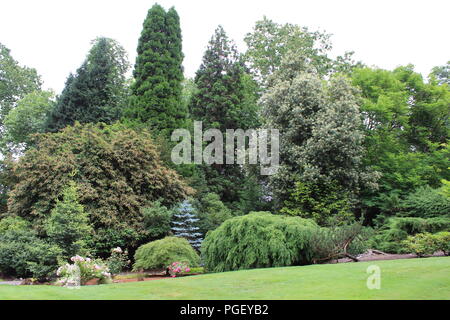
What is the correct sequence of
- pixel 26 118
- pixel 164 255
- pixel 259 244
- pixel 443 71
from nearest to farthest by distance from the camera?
pixel 259 244
pixel 164 255
pixel 26 118
pixel 443 71

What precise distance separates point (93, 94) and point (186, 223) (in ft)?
47.6

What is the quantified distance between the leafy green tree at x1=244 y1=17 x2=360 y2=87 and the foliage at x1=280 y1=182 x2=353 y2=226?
10083mm

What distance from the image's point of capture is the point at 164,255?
12281 millimetres

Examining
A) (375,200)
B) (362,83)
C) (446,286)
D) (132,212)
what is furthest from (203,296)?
(362,83)

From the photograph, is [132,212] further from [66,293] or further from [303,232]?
[66,293]

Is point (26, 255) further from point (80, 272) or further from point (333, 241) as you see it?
point (333, 241)

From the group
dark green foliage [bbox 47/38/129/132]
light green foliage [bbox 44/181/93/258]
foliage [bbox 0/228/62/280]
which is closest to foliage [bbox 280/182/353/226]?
light green foliage [bbox 44/181/93/258]

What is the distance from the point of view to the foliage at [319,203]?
16.9m

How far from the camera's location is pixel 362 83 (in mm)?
21641

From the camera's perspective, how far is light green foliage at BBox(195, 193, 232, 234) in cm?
1700

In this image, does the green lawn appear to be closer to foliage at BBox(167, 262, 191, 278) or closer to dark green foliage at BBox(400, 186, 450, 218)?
foliage at BBox(167, 262, 191, 278)

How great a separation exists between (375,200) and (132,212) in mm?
11246

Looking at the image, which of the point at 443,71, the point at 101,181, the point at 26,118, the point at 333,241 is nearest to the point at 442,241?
the point at 333,241

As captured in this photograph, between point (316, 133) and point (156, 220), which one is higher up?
point (316, 133)
